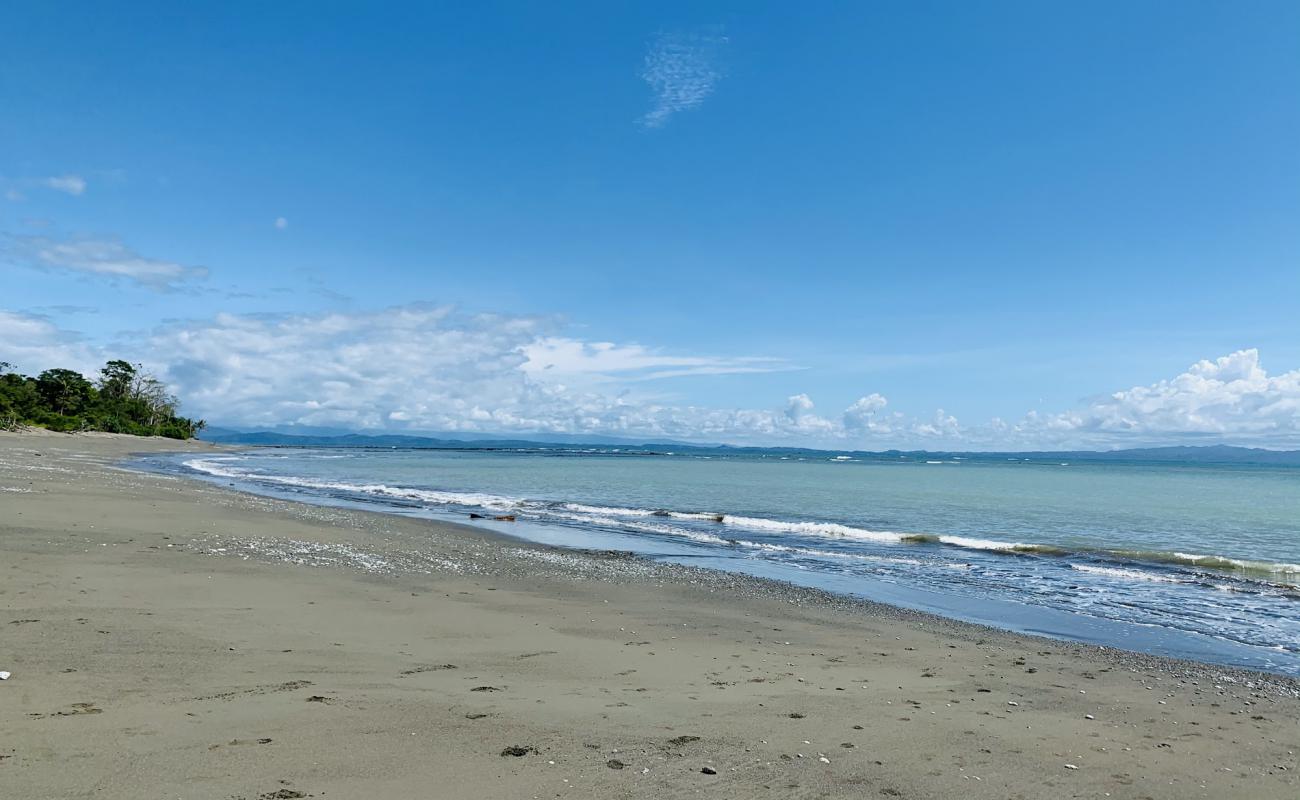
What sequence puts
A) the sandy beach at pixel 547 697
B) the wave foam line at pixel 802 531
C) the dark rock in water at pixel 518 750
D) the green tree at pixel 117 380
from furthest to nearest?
1. the green tree at pixel 117 380
2. the wave foam line at pixel 802 531
3. the dark rock in water at pixel 518 750
4. the sandy beach at pixel 547 697

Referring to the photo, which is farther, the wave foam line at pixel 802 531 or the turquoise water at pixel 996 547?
the wave foam line at pixel 802 531

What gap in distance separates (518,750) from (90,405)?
14216cm

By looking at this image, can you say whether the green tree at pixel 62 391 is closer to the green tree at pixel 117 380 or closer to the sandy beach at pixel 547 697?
the green tree at pixel 117 380

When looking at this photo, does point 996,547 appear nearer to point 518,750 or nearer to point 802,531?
point 802,531

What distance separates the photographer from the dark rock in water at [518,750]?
18.1ft

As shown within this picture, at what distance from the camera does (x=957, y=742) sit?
6.57 m

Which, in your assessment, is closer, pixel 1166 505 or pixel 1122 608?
pixel 1122 608

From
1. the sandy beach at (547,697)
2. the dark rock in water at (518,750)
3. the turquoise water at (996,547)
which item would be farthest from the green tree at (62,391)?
the dark rock in water at (518,750)

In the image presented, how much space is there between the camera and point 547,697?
7.09 m

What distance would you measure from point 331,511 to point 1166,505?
48.1 meters

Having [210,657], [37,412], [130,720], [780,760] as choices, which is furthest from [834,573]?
[37,412]

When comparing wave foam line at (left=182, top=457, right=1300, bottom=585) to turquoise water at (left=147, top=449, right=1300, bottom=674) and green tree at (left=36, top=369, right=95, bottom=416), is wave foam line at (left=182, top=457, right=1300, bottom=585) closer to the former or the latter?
turquoise water at (left=147, top=449, right=1300, bottom=674)

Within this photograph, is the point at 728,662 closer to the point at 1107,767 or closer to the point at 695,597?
the point at 1107,767

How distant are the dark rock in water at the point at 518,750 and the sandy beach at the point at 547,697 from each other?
3cm
